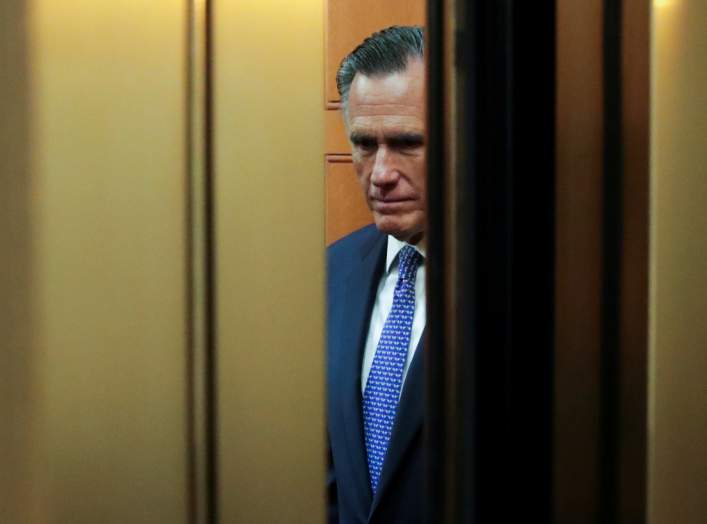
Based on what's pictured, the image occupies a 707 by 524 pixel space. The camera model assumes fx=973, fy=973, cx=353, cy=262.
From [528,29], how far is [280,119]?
23 centimetres

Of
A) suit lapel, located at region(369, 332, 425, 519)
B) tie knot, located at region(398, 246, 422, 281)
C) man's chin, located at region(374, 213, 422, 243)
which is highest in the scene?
man's chin, located at region(374, 213, 422, 243)

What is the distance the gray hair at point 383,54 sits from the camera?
1040 mm

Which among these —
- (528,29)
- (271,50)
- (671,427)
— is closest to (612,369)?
(671,427)

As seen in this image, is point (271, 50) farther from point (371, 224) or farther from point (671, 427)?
point (671, 427)

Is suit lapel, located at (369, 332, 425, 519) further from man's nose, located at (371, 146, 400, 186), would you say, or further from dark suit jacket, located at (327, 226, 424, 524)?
man's nose, located at (371, 146, 400, 186)

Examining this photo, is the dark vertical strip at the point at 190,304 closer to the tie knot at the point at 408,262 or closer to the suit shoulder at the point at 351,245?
the suit shoulder at the point at 351,245

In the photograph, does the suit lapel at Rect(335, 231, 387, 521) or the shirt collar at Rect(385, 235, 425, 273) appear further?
the shirt collar at Rect(385, 235, 425, 273)

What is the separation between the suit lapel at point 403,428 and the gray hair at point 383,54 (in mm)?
315


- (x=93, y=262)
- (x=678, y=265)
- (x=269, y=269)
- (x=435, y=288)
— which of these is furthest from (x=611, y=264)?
(x=93, y=262)

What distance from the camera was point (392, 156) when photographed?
93 cm

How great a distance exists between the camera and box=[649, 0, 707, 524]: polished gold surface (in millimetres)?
934

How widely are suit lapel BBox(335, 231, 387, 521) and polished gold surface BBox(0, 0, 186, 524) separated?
0.15 metres

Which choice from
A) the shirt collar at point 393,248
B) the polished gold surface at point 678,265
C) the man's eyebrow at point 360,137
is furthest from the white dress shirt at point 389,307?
the polished gold surface at point 678,265

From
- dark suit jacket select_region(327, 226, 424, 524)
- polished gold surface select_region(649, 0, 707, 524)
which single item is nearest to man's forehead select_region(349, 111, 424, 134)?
dark suit jacket select_region(327, 226, 424, 524)
